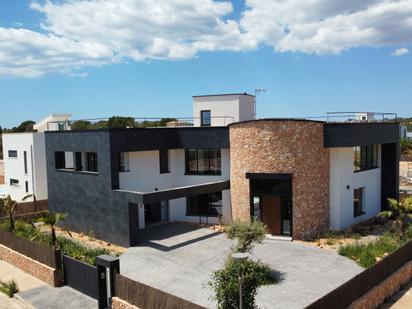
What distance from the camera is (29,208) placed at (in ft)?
94.1

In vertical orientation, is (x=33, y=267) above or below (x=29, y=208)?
below

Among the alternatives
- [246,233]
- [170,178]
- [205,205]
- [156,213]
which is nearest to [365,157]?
[205,205]

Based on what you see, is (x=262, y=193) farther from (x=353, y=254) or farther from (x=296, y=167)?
(x=353, y=254)

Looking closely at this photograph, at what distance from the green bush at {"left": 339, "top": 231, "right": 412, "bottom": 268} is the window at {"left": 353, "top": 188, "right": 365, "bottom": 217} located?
14.9 ft

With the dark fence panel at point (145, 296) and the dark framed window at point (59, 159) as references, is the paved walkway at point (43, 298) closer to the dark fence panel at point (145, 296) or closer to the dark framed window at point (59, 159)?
the dark fence panel at point (145, 296)

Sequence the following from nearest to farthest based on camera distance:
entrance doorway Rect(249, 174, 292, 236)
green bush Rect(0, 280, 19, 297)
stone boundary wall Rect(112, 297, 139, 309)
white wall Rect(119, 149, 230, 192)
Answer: stone boundary wall Rect(112, 297, 139, 309), green bush Rect(0, 280, 19, 297), entrance doorway Rect(249, 174, 292, 236), white wall Rect(119, 149, 230, 192)

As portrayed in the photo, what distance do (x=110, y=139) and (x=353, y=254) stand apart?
13763 millimetres

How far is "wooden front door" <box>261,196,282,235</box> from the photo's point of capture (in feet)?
75.7

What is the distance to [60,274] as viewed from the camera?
685 inches

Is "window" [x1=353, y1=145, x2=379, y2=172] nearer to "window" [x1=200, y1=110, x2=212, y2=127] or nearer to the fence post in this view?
"window" [x1=200, y1=110, x2=212, y2=127]

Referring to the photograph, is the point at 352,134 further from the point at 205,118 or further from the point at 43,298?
the point at 43,298

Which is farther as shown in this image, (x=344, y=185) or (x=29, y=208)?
(x=29, y=208)

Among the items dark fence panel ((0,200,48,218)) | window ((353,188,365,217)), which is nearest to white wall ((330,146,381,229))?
window ((353,188,365,217))

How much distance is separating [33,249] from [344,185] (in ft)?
55.6
